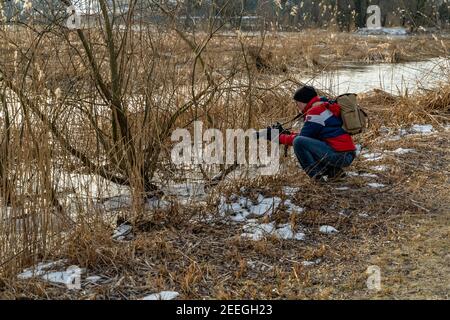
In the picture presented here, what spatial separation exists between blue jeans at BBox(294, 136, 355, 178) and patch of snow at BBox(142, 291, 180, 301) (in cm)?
198

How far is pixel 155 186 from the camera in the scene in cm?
439

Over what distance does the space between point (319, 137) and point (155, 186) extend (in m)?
1.44

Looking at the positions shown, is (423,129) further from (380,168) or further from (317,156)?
(317,156)

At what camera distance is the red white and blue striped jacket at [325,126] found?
4312 mm

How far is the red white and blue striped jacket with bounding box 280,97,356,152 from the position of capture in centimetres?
431

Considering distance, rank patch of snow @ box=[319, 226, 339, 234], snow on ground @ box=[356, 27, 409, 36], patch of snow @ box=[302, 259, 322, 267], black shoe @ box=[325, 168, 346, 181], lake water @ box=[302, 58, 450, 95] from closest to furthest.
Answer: patch of snow @ box=[302, 259, 322, 267] < patch of snow @ box=[319, 226, 339, 234] < black shoe @ box=[325, 168, 346, 181] < lake water @ box=[302, 58, 450, 95] < snow on ground @ box=[356, 27, 409, 36]

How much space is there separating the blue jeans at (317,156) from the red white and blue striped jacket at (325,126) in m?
0.05

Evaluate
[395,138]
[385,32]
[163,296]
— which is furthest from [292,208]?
[385,32]

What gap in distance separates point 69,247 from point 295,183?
2055 mm

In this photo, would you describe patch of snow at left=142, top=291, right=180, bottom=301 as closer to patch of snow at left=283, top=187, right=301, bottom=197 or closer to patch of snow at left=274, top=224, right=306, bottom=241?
patch of snow at left=274, top=224, right=306, bottom=241

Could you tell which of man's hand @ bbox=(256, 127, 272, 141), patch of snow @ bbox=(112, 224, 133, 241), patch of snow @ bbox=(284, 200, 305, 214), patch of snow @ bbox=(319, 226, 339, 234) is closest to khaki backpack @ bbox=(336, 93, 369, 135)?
man's hand @ bbox=(256, 127, 272, 141)

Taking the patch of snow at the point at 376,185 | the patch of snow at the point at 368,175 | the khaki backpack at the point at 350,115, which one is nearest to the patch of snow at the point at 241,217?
the khaki backpack at the point at 350,115
